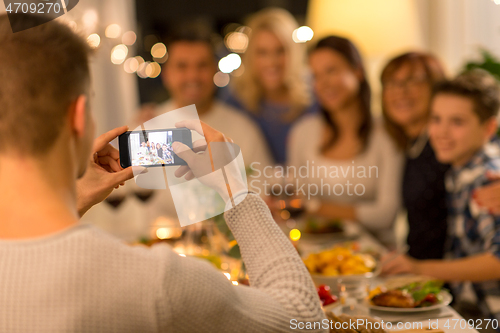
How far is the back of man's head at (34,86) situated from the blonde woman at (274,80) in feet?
6.70

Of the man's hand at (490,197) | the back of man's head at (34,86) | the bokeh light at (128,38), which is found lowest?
the man's hand at (490,197)

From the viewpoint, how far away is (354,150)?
2084 mm

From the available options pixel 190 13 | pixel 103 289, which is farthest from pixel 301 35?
pixel 103 289

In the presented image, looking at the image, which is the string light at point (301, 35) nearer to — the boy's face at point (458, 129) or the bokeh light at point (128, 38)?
the boy's face at point (458, 129)

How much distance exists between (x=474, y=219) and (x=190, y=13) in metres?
4.36

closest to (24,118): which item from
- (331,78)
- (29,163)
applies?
(29,163)

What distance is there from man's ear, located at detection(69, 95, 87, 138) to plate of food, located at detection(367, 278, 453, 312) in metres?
0.73

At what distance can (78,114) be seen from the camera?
55cm

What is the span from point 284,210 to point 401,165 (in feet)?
1.84

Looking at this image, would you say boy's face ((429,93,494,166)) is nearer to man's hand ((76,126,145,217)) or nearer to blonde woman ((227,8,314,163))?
man's hand ((76,126,145,217))

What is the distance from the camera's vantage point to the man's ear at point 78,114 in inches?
21.6

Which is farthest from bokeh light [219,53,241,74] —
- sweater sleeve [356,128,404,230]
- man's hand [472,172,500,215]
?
man's hand [472,172,500,215]

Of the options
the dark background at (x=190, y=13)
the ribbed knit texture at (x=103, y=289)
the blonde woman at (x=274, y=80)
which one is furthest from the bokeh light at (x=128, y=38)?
the ribbed knit texture at (x=103, y=289)

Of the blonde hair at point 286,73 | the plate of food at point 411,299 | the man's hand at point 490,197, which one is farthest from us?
the blonde hair at point 286,73
